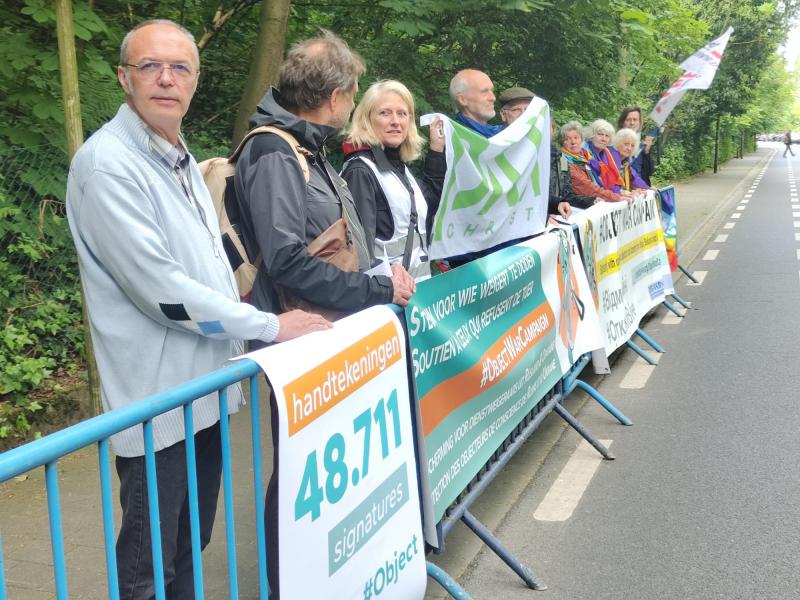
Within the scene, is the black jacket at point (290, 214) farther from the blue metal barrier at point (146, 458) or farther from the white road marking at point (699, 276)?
the white road marking at point (699, 276)

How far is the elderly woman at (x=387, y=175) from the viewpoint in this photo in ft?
12.3

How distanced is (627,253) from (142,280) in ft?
18.7

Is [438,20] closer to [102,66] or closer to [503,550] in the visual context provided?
[102,66]

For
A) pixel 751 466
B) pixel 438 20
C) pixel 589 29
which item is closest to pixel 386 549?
pixel 751 466

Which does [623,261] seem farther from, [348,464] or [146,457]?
[146,457]

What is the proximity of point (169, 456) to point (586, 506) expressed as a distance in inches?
101

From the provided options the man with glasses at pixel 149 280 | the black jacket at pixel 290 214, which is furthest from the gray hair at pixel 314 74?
the man with glasses at pixel 149 280

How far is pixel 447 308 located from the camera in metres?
3.50

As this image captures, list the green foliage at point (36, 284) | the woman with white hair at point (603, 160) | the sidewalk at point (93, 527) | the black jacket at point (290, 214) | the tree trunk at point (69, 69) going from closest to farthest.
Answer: the black jacket at point (290, 214) < the sidewalk at point (93, 527) < the tree trunk at point (69, 69) < the green foliage at point (36, 284) < the woman with white hair at point (603, 160)

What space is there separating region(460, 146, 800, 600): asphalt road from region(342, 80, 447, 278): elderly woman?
1.39 meters

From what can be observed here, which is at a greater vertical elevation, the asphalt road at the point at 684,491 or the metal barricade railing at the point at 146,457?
the metal barricade railing at the point at 146,457

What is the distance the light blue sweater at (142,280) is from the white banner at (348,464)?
0.24 metres

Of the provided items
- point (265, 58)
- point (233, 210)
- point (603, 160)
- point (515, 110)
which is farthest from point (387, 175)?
point (603, 160)

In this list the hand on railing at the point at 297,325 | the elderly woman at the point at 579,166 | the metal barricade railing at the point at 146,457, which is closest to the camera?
the metal barricade railing at the point at 146,457
